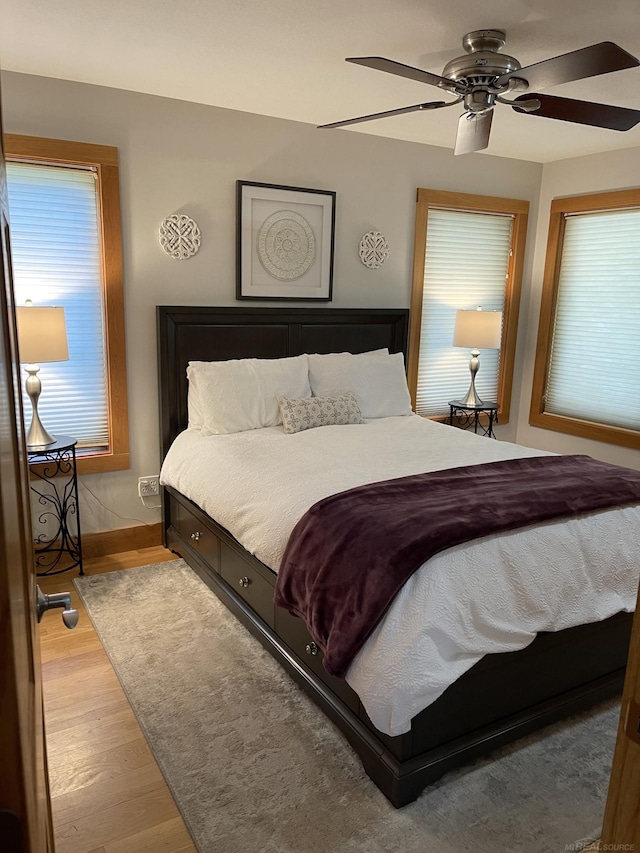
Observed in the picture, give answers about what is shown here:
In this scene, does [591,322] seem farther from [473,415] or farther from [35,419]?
[35,419]

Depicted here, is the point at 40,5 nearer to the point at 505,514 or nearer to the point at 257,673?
the point at 505,514

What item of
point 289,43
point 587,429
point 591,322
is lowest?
point 587,429

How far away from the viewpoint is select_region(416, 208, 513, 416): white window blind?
483 centimetres

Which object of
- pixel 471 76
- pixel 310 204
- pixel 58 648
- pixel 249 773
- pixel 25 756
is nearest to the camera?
pixel 25 756

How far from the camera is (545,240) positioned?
5121mm

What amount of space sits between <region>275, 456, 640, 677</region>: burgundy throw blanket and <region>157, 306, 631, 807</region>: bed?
0.23 m

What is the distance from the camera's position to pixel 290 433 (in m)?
3.55

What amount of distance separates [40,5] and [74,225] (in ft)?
3.96

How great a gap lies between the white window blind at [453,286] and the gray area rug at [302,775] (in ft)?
9.30

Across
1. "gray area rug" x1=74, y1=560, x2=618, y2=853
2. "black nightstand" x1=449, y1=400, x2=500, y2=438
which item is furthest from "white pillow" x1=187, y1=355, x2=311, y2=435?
"black nightstand" x1=449, y1=400, x2=500, y2=438

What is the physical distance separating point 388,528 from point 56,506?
7.49 feet

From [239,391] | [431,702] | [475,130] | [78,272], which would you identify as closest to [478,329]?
[239,391]

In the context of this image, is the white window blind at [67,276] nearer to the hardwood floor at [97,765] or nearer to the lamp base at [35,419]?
the lamp base at [35,419]

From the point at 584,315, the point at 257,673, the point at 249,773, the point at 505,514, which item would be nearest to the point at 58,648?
the point at 257,673
